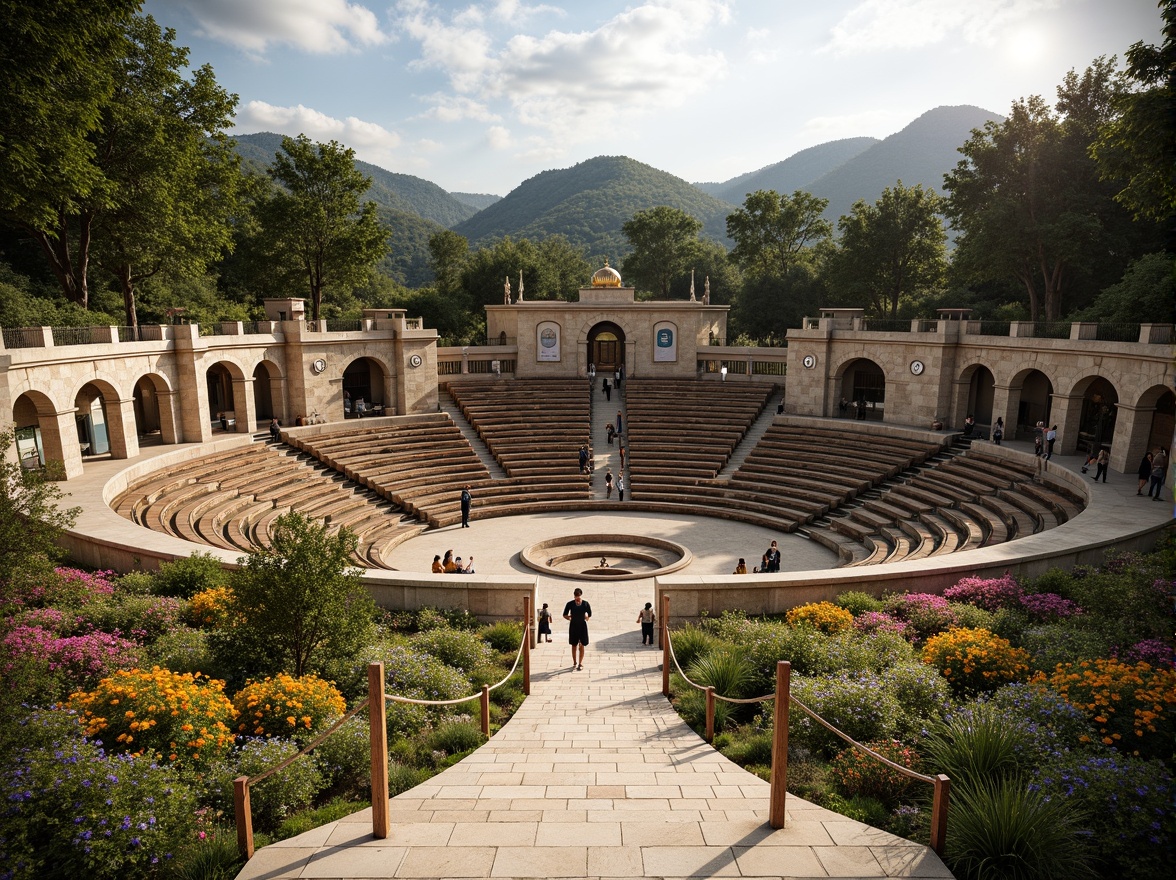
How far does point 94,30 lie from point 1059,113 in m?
44.4

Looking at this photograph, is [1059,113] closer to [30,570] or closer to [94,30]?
[94,30]

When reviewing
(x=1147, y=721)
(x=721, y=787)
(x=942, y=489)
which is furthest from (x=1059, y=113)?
(x=721, y=787)

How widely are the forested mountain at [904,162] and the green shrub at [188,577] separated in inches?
6989

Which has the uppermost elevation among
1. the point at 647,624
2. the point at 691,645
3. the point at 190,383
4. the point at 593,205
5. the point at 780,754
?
the point at 593,205

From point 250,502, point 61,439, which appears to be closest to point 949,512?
point 250,502

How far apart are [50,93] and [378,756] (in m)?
23.6

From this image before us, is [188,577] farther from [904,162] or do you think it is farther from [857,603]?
[904,162]

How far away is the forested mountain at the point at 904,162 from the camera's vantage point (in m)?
174

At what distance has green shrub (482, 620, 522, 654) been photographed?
13938 millimetres

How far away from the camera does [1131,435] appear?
23.0 meters

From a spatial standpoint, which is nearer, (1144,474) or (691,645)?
(691,645)

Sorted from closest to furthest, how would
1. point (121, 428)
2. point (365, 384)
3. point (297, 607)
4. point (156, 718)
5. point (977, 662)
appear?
1. point (156, 718)
2. point (297, 607)
3. point (977, 662)
4. point (121, 428)
5. point (365, 384)

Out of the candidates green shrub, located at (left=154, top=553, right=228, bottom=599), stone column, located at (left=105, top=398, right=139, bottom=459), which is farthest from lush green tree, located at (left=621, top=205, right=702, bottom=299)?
green shrub, located at (left=154, top=553, right=228, bottom=599)

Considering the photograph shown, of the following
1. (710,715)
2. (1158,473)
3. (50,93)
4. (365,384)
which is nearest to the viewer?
(710,715)
